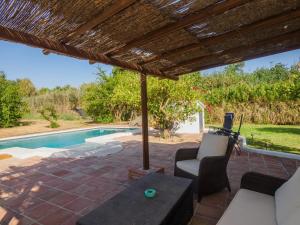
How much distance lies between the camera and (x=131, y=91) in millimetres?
9133

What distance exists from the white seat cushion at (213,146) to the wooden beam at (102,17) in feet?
9.32

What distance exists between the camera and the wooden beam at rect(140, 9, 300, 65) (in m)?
2.70

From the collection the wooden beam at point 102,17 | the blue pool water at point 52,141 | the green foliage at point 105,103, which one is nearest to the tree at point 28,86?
the green foliage at point 105,103

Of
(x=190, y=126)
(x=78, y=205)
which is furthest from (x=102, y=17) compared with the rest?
(x=190, y=126)

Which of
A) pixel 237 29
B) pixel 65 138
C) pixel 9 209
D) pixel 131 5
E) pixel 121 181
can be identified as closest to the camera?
pixel 131 5

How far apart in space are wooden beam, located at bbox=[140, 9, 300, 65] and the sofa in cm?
186

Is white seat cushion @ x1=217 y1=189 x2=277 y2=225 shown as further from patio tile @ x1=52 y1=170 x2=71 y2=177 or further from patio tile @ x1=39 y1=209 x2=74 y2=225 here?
patio tile @ x1=52 y1=170 x2=71 y2=177

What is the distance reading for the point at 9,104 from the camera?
49.3 feet

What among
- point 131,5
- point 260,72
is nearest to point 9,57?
point 131,5

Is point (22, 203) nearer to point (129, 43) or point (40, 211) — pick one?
point (40, 211)

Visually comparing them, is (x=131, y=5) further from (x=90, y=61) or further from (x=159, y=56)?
(x=159, y=56)

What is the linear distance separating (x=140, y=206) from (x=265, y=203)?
1367mm

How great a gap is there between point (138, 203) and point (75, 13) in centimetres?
215

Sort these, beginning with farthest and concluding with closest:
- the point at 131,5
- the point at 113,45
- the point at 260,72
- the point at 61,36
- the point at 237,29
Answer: the point at 260,72 < the point at 113,45 < the point at 237,29 < the point at 61,36 < the point at 131,5
